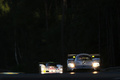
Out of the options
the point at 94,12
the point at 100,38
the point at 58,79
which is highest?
the point at 94,12

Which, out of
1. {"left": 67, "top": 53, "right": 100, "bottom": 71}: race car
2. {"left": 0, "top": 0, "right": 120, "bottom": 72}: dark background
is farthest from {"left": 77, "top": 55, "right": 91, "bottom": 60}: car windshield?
{"left": 0, "top": 0, "right": 120, "bottom": 72}: dark background

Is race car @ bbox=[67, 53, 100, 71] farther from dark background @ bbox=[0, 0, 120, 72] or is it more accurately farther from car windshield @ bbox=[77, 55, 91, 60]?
dark background @ bbox=[0, 0, 120, 72]

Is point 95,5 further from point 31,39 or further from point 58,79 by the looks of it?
point 58,79

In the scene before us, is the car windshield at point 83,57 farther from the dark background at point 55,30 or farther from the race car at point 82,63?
the dark background at point 55,30

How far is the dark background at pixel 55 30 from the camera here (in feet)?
167

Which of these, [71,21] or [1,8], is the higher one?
[1,8]

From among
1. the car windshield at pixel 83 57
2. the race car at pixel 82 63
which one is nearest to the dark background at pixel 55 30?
the car windshield at pixel 83 57

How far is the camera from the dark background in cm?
5094

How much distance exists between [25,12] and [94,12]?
788 inches

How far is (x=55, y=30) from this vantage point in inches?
2504

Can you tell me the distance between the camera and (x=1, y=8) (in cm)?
7656

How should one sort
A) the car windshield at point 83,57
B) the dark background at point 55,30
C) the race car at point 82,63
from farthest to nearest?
the dark background at point 55,30 < the car windshield at point 83,57 < the race car at point 82,63

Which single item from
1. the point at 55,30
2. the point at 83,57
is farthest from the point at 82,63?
the point at 55,30

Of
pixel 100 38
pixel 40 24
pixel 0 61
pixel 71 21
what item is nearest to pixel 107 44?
pixel 100 38
